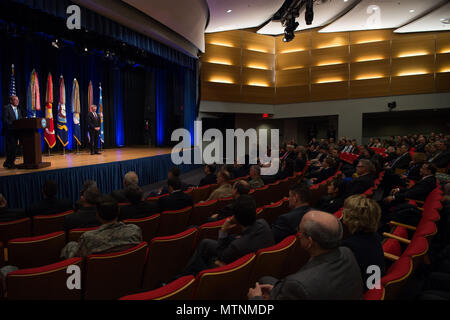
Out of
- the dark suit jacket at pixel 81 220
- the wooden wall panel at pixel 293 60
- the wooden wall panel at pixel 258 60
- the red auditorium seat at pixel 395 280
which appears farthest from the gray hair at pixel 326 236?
the wooden wall panel at pixel 293 60

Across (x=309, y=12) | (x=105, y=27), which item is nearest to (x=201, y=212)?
(x=105, y=27)

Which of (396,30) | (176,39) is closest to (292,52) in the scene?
(396,30)

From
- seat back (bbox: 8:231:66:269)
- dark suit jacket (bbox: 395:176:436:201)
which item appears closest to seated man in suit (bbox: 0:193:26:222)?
seat back (bbox: 8:231:66:269)

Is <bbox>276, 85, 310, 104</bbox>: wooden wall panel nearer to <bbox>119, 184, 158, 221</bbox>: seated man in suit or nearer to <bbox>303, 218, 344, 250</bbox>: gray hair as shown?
<bbox>119, 184, 158, 221</bbox>: seated man in suit

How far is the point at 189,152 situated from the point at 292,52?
27.2ft

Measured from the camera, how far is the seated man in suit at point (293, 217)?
8.41 feet

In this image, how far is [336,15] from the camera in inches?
520

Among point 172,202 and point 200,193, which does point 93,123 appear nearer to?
point 200,193

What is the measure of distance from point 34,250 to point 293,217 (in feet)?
6.69

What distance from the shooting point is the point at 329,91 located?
14766 millimetres

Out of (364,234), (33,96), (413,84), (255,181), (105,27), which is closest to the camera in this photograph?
(364,234)

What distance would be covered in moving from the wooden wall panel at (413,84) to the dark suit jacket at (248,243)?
14.3 metres

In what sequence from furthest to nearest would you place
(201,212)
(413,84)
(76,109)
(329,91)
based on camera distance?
1. (329,91)
2. (413,84)
3. (76,109)
4. (201,212)
